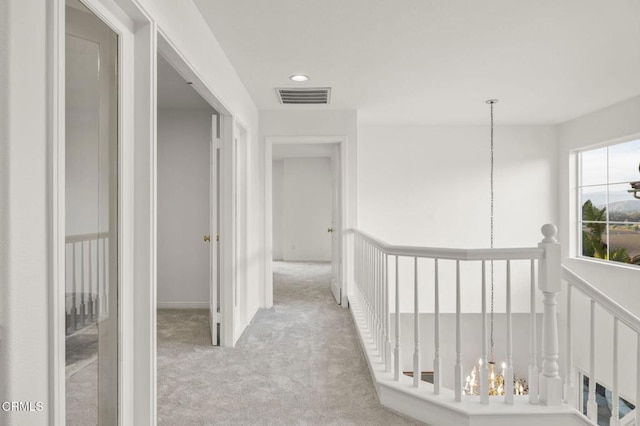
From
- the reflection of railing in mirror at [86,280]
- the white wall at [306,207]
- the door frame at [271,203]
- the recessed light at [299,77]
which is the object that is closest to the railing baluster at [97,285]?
the reflection of railing in mirror at [86,280]

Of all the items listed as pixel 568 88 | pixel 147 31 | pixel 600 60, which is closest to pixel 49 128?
pixel 147 31

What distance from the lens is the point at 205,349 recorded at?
324 cm

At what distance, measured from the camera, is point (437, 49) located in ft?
9.70

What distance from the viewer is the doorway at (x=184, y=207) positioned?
4.68 meters

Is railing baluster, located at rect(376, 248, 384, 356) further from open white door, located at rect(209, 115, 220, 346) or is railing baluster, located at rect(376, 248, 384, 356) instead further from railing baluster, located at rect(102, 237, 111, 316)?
railing baluster, located at rect(102, 237, 111, 316)

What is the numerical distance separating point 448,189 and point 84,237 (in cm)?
508

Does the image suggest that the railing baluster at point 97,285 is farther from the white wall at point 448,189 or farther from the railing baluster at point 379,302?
the white wall at point 448,189

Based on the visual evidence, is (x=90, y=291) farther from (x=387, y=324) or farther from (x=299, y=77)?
(x=299, y=77)

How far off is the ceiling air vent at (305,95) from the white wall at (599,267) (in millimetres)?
3354

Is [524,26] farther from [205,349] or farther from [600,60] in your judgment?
[205,349]

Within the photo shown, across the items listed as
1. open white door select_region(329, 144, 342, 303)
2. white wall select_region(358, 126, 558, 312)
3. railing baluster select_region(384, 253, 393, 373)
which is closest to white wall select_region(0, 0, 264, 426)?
railing baluster select_region(384, 253, 393, 373)

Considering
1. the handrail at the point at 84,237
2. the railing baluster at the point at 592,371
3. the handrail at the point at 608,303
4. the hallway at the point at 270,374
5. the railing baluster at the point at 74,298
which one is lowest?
the hallway at the point at 270,374

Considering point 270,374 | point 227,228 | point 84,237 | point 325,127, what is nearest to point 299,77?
point 325,127

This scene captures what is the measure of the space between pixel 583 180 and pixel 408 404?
4696 mm
